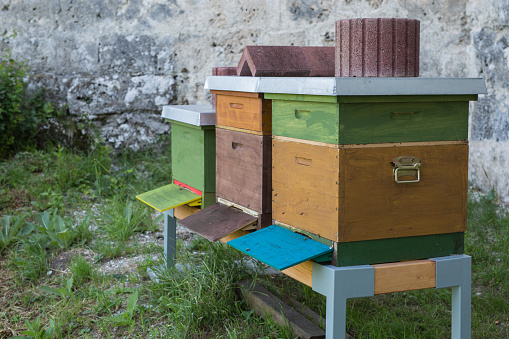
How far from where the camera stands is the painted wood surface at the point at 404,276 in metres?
2.05

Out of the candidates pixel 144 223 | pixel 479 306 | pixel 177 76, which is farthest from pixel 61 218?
pixel 479 306

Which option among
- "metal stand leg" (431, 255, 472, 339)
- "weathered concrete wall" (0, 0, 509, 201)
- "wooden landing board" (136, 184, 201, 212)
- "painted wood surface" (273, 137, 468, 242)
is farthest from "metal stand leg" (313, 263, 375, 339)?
"weathered concrete wall" (0, 0, 509, 201)

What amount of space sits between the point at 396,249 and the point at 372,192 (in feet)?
0.78

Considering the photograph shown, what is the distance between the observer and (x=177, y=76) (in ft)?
18.8

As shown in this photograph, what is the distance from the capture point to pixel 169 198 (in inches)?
122

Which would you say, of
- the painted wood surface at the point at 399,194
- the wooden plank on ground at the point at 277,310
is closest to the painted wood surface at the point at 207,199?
the wooden plank on ground at the point at 277,310

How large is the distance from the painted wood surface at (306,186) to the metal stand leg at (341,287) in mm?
119

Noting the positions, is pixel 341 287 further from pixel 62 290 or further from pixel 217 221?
pixel 62 290

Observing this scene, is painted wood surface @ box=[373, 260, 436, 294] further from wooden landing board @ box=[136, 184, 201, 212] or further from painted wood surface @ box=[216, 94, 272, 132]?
wooden landing board @ box=[136, 184, 201, 212]

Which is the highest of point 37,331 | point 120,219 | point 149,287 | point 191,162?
point 191,162

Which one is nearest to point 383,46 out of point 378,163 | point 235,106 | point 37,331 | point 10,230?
point 378,163

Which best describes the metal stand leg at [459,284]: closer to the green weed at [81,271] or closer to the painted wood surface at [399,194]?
the painted wood surface at [399,194]

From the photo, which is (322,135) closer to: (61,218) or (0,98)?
(61,218)

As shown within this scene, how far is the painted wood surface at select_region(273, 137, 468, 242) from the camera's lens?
78.4 inches
